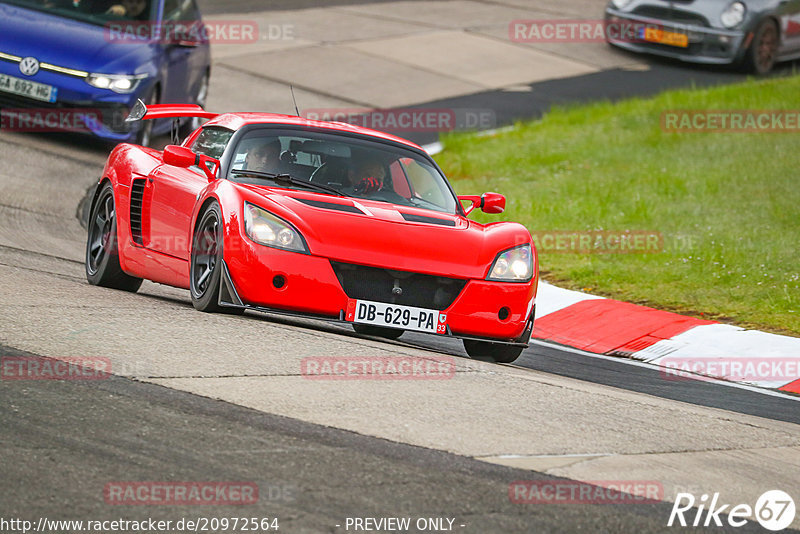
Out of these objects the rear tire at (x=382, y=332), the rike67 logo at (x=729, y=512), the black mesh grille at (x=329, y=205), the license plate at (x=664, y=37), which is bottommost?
the rear tire at (x=382, y=332)

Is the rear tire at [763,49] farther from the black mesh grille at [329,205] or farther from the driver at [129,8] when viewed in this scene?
the black mesh grille at [329,205]

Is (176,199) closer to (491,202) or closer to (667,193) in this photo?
(491,202)

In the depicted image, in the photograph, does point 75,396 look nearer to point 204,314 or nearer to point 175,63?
point 204,314

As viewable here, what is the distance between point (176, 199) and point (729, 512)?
457 cm

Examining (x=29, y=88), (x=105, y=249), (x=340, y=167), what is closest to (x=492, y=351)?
(x=340, y=167)

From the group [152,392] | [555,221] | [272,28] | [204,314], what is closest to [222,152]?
[204,314]

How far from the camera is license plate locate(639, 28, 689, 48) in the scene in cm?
2125

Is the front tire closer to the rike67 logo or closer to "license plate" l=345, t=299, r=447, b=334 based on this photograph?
"license plate" l=345, t=299, r=447, b=334

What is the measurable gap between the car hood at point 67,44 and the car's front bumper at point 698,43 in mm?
10245

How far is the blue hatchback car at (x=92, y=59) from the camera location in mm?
13117

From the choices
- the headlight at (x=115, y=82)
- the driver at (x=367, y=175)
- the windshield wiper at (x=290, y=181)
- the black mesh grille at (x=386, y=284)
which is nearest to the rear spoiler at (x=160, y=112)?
the windshield wiper at (x=290, y=181)

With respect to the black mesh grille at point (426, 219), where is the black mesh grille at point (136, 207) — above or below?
below

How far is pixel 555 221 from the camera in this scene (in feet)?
42.5

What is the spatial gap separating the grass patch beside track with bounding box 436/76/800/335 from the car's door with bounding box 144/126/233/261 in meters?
3.84
